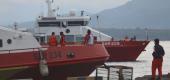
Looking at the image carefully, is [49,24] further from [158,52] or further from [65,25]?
[158,52]

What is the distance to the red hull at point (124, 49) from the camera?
45.6 m

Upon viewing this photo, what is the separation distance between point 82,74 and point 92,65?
584 millimetres

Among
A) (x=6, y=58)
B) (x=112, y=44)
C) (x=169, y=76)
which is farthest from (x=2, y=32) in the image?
(x=112, y=44)

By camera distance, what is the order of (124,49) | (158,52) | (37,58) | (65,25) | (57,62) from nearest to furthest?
(158,52) → (37,58) → (57,62) → (65,25) → (124,49)

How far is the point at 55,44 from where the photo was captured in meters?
23.8

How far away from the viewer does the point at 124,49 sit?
152 feet

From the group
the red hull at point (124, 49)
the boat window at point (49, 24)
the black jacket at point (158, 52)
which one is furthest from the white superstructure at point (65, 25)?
the black jacket at point (158, 52)

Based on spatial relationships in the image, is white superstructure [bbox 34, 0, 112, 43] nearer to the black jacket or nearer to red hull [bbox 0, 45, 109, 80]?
red hull [bbox 0, 45, 109, 80]

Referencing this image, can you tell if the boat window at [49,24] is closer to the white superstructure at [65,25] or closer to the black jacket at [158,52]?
the white superstructure at [65,25]

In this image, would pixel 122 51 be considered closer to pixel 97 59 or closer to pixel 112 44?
pixel 112 44

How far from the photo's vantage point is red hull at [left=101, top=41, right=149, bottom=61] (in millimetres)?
45625

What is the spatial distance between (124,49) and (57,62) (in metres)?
24.0

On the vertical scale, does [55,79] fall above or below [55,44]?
below

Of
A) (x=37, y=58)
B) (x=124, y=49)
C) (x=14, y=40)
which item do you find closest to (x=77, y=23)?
(x=124, y=49)
